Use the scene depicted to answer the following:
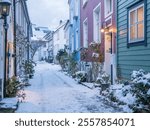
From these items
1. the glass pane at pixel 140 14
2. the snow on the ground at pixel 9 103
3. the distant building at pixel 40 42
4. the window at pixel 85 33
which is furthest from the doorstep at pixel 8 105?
the window at pixel 85 33

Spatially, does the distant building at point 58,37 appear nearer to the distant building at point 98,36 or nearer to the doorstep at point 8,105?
the distant building at point 98,36

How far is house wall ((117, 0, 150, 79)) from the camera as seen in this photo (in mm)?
4961

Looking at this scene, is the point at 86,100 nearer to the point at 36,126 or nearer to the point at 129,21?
the point at 129,21

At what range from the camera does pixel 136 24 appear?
5.42 metres

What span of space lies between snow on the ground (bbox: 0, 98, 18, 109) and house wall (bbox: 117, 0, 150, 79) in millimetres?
1549

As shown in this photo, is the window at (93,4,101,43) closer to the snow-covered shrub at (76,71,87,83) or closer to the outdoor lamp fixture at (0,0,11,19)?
the snow-covered shrub at (76,71,87,83)

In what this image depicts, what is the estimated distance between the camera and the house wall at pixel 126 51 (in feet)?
16.3

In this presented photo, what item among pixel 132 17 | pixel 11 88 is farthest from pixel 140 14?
pixel 11 88

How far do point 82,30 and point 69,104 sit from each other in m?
4.65

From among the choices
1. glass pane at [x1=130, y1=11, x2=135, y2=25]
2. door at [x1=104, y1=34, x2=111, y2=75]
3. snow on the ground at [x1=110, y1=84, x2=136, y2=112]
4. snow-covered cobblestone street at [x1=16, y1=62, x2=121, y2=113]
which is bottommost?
snow-covered cobblestone street at [x1=16, y1=62, x2=121, y2=113]

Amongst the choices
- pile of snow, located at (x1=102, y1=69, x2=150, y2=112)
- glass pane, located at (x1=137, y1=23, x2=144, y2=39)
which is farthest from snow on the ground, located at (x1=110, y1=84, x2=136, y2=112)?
glass pane, located at (x1=137, y1=23, x2=144, y2=39)

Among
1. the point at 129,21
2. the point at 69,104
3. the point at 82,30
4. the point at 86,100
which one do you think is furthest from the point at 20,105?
the point at 82,30

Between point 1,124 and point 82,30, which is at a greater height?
point 82,30

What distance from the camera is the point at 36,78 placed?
321 inches
